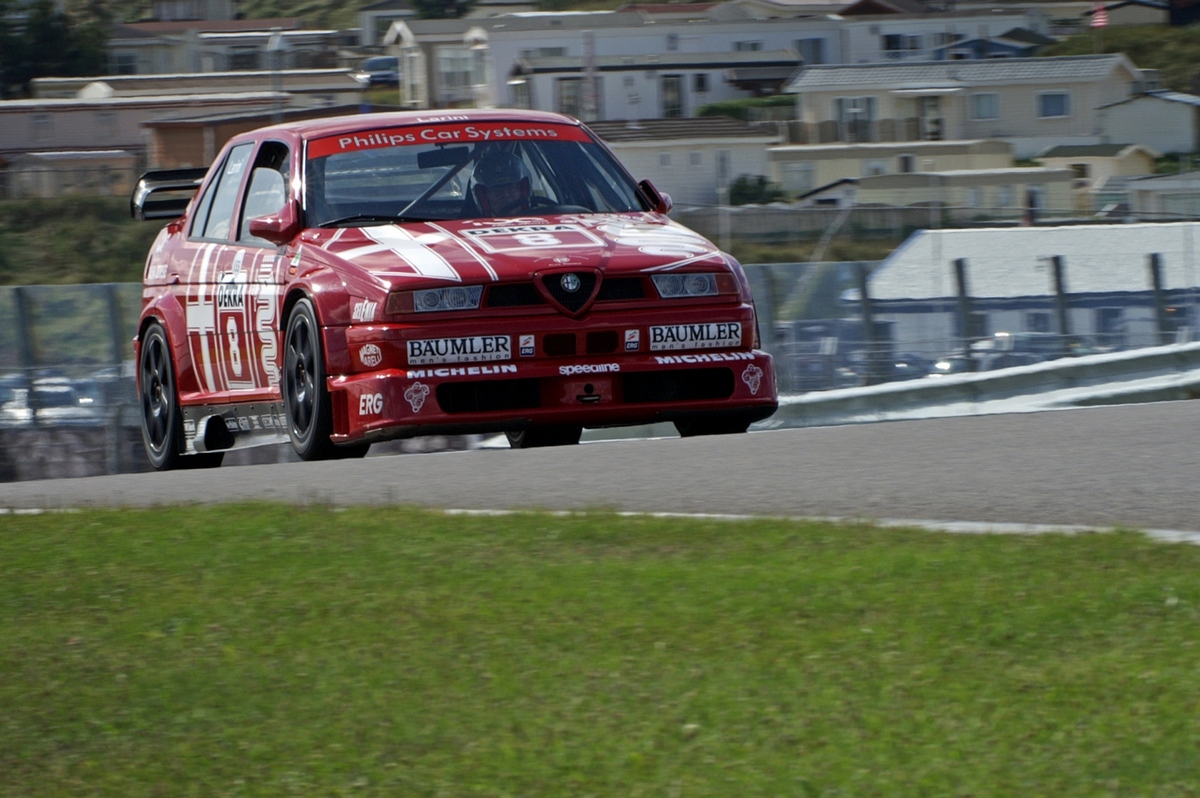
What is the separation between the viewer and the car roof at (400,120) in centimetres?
947

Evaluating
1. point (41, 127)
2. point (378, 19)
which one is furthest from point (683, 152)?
point (378, 19)

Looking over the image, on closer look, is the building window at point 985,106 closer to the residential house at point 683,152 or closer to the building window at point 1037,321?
the residential house at point 683,152

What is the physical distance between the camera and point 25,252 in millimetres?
40781

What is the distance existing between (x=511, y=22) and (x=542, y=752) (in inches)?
2760

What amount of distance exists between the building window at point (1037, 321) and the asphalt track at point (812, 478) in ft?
25.8

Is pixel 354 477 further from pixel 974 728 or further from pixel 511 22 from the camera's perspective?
pixel 511 22

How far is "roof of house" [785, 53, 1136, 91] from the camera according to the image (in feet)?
209

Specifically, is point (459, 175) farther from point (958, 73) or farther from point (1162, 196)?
point (958, 73)

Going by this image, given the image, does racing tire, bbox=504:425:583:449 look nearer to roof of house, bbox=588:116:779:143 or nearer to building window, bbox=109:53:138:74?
roof of house, bbox=588:116:779:143

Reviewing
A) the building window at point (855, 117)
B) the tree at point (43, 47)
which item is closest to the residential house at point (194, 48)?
the tree at point (43, 47)

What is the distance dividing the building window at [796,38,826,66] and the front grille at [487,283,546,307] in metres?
74.9

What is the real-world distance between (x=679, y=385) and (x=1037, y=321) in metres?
8.92

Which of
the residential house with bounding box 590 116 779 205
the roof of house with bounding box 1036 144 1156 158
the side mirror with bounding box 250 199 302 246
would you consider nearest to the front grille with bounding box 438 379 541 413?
the side mirror with bounding box 250 199 302 246

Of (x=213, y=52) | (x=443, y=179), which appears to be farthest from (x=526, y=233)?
A: (x=213, y=52)
